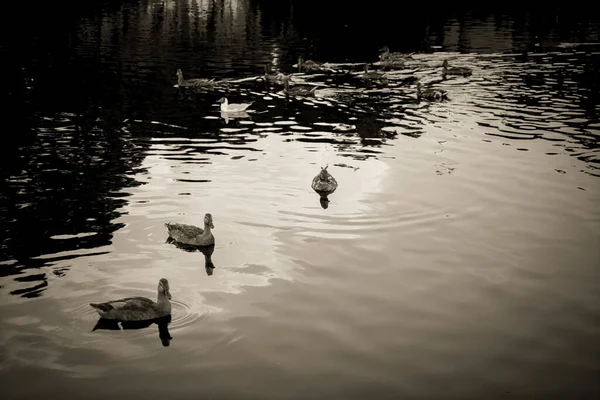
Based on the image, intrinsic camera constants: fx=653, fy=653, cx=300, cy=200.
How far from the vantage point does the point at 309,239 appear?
20.3 m

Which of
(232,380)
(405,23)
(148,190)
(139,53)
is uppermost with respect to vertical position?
(405,23)

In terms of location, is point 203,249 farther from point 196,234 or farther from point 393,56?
point 393,56

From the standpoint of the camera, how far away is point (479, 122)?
34281 millimetres

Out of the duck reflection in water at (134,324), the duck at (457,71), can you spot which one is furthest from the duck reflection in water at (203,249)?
the duck at (457,71)

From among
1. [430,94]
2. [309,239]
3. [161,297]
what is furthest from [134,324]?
[430,94]

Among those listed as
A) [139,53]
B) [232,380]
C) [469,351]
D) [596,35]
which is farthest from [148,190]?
[596,35]

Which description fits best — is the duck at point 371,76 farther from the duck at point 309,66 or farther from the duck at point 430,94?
the duck at point 430,94

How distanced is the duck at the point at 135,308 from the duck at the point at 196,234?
399cm

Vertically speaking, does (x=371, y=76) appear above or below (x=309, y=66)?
below

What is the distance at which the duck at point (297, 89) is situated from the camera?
42469 millimetres

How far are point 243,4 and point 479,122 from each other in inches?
3365

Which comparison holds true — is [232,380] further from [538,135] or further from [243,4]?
[243,4]

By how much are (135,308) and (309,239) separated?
6.56 m

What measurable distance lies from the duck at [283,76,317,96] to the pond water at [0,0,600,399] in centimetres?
88
